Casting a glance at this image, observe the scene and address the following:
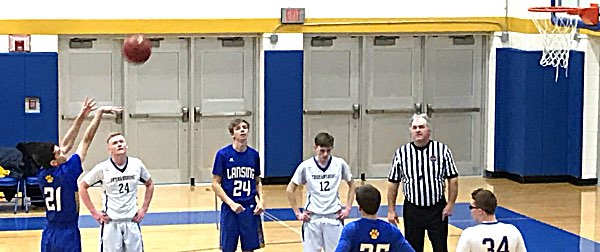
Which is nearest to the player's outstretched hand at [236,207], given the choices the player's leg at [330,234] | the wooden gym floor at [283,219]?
the player's leg at [330,234]

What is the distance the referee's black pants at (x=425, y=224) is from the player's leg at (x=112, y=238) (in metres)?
2.87

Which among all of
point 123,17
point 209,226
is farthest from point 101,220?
point 123,17

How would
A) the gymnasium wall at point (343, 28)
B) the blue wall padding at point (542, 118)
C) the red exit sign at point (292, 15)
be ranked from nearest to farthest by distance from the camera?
1. the gymnasium wall at point (343, 28)
2. the red exit sign at point (292, 15)
3. the blue wall padding at point (542, 118)

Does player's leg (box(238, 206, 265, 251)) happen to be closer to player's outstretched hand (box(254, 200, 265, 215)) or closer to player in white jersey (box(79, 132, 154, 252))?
player's outstretched hand (box(254, 200, 265, 215))

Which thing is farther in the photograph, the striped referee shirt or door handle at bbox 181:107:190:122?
door handle at bbox 181:107:190:122

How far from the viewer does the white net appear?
63.9 feet

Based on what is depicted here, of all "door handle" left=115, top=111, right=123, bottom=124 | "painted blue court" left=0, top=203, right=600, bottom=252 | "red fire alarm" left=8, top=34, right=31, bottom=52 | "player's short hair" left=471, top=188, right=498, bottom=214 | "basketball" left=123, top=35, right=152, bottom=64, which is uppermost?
"red fire alarm" left=8, top=34, right=31, bottom=52

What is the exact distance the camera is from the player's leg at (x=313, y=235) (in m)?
11.5

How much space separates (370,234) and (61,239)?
3.60m

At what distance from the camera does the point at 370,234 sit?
26.9 ft

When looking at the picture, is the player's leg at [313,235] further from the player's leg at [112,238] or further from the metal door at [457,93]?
the metal door at [457,93]

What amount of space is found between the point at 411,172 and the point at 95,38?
32.2 ft

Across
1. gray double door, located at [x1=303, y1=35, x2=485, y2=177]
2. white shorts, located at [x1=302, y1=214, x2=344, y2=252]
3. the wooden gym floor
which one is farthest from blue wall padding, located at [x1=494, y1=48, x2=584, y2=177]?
white shorts, located at [x1=302, y1=214, x2=344, y2=252]

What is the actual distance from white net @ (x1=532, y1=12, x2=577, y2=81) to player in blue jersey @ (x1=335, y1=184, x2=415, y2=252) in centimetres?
1182
